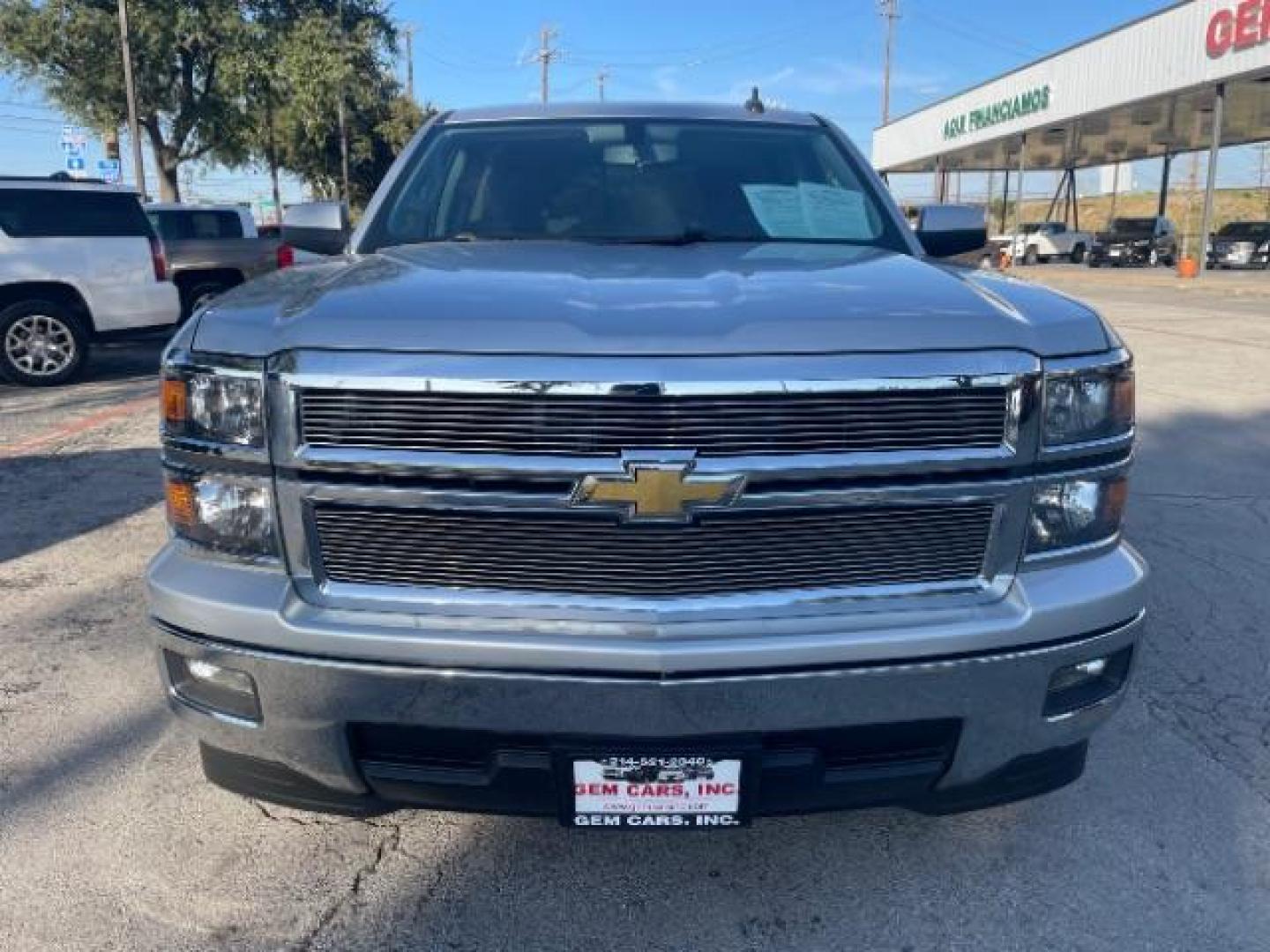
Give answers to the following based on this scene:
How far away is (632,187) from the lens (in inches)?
139

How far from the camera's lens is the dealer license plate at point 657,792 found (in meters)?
2.06

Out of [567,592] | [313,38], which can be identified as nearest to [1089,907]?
[567,592]

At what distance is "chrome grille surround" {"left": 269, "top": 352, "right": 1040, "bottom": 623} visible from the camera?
1950 millimetres

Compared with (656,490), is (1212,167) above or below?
above

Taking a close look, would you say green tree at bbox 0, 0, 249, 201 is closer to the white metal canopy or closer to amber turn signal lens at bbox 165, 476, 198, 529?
the white metal canopy

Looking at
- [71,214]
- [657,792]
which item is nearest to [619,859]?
[657,792]

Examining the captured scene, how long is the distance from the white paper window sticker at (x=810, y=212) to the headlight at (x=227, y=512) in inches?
74.7

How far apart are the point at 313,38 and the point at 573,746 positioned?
27.5 m

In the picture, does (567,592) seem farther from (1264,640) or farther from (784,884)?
(1264,640)

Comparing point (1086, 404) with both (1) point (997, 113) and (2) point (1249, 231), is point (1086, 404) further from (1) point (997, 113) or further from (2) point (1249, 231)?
(1) point (997, 113)

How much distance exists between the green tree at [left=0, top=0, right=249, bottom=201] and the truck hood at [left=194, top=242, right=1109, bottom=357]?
84.0 ft

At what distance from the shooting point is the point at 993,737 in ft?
6.99

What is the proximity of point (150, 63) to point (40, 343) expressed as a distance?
18.2m

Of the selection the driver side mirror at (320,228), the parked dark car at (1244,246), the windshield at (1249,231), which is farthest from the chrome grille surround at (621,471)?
the windshield at (1249,231)
